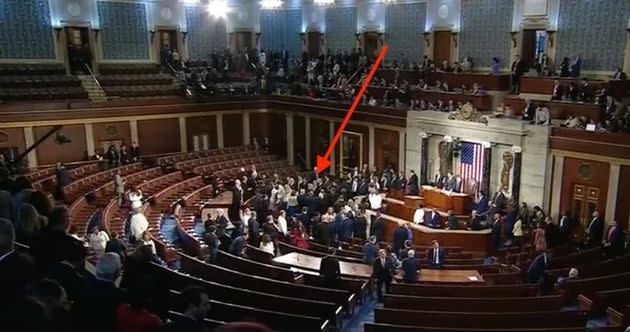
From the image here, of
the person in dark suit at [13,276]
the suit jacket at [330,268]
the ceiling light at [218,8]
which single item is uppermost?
the ceiling light at [218,8]

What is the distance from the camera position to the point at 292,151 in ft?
78.6

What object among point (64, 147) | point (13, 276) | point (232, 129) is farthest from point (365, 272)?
point (232, 129)

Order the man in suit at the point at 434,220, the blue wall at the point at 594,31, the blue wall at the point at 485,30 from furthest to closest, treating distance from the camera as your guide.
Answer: the blue wall at the point at 485,30 → the blue wall at the point at 594,31 → the man in suit at the point at 434,220

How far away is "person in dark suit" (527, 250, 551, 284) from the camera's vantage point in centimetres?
1031

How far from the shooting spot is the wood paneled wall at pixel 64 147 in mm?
19234

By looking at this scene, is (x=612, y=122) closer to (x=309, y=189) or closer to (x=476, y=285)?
(x=476, y=285)

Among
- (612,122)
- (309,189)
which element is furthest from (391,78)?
(612,122)

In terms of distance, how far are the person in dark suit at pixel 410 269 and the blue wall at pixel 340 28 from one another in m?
16.7

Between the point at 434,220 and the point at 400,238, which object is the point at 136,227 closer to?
the point at 400,238

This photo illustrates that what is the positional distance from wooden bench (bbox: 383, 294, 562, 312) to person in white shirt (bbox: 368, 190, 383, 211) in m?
6.98

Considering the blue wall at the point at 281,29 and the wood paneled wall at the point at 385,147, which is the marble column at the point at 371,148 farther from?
the blue wall at the point at 281,29

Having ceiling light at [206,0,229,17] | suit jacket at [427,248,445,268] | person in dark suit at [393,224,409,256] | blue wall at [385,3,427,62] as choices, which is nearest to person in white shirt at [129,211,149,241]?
person in dark suit at [393,224,409,256]

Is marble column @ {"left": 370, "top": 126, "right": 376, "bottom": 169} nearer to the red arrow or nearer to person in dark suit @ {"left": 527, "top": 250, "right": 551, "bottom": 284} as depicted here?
the red arrow

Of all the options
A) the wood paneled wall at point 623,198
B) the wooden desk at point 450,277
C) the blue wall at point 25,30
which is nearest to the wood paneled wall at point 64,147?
the blue wall at point 25,30
